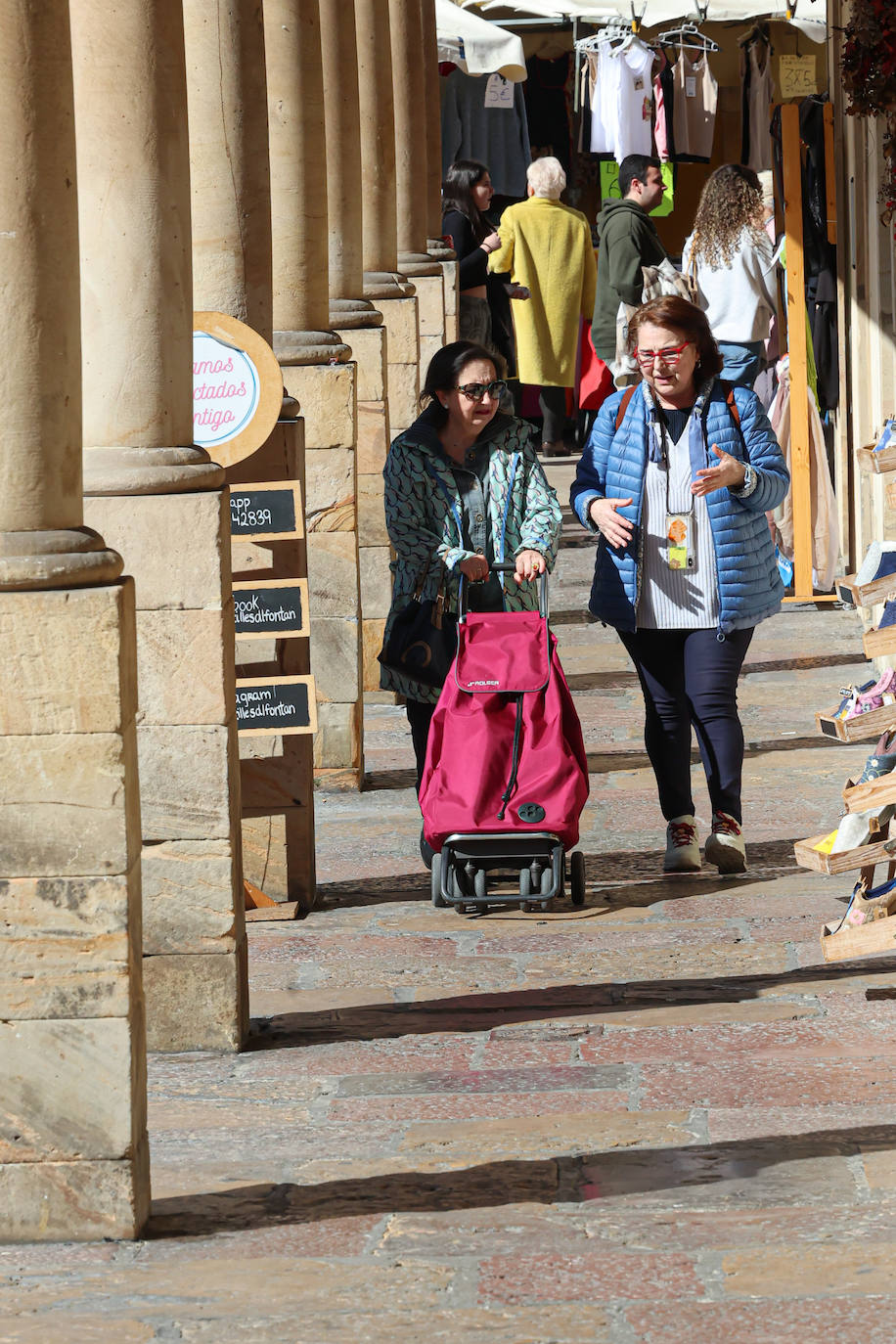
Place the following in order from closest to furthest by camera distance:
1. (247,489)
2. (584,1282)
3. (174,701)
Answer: (584,1282) → (174,701) → (247,489)

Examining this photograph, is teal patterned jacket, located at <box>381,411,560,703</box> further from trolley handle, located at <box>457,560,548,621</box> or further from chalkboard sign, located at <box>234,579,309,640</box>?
chalkboard sign, located at <box>234,579,309,640</box>

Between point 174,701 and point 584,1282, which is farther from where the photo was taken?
point 174,701

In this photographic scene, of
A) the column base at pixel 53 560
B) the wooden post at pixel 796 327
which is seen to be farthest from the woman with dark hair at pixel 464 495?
the wooden post at pixel 796 327

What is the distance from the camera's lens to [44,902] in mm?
4051

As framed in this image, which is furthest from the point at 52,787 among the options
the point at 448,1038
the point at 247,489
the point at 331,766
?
the point at 331,766

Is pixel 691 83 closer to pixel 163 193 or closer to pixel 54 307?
pixel 163 193

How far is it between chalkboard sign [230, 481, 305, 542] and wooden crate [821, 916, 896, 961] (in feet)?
6.92

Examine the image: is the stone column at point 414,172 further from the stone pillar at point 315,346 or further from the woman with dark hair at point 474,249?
the stone pillar at point 315,346

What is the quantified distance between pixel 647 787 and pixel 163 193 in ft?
12.7

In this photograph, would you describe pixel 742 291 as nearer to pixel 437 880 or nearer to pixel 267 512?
pixel 267 512

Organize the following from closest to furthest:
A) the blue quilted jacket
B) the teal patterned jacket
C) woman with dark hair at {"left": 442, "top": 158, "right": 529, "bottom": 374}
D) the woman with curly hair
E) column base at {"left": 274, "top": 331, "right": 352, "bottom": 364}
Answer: the blue quilted jacket
the teal patterned jacket
column base at {"left": 274, "top": 331, "right": 352, "bottom": 364}
the woman with curly hair
woman with dark hair at {"left": 442, "top": 158, "right": 529, "bottom": 374}

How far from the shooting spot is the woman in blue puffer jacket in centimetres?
674

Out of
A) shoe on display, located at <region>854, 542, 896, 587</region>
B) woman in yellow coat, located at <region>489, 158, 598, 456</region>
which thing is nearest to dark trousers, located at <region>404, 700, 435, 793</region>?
shoe on display, located at <region>854, 542, 896, 587</region>

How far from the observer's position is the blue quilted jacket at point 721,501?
6777 millimetres
